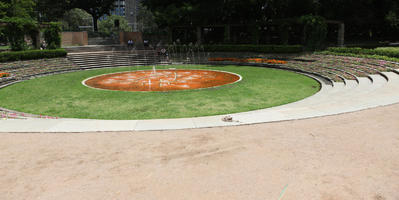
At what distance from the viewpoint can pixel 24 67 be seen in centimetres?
2862

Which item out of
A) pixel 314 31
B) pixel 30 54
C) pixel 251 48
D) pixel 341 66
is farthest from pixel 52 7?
pixel 341 66

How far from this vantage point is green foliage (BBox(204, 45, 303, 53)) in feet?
114

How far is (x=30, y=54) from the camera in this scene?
31.1 metres

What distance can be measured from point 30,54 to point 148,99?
70.4 feet

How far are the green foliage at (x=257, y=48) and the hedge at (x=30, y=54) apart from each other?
63.3ft

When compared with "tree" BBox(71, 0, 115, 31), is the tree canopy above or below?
below

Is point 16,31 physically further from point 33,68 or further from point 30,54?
point 33,68

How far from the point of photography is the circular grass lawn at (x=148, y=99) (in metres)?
14.0

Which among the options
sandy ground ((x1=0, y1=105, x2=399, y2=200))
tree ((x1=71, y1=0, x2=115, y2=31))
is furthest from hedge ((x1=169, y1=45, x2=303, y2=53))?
tree ((x1=71, y1=0, x2=115, y2=31))

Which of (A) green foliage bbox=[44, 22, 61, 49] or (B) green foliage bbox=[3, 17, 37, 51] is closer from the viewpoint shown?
(B) green foliage bbox=[3, 17, 37, 51]

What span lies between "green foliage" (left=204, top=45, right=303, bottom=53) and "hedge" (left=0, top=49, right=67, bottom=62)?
63.3 feet

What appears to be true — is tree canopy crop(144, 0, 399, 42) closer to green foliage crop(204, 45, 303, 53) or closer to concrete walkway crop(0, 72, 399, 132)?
green foliage crop(204, 45, 303, 53)

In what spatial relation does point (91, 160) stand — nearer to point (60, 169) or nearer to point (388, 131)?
point (60, 169)

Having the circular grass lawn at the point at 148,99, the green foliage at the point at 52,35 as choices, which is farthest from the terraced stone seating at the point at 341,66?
the green foliage at the point at 52,35
